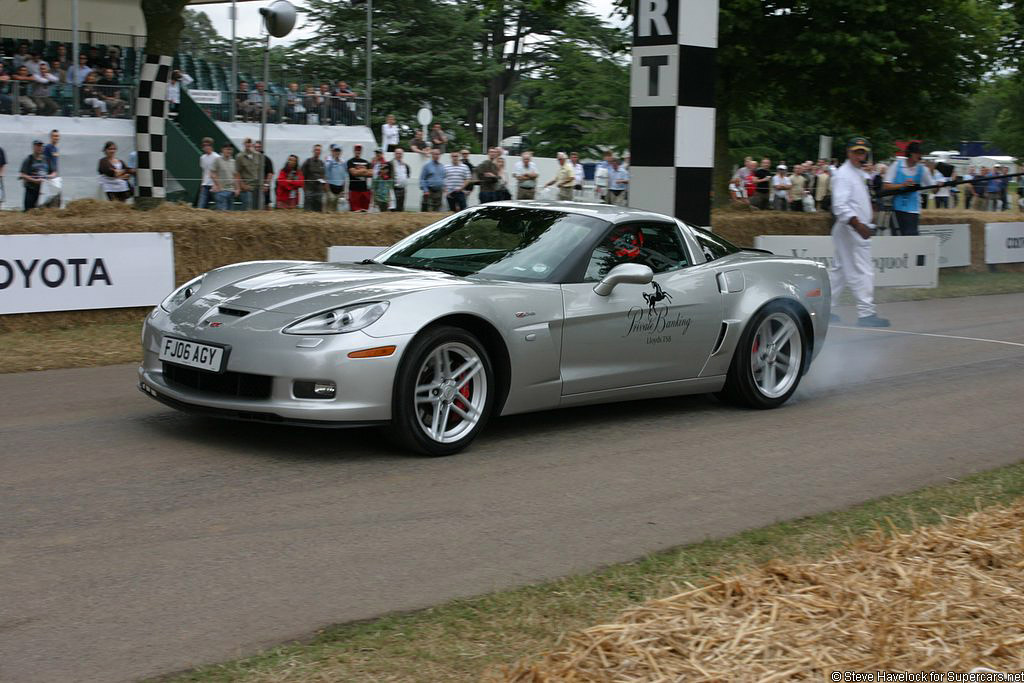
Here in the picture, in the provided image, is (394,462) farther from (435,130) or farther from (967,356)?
(435,130)

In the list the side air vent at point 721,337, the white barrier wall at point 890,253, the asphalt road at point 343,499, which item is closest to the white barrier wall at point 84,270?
the asphalt road at point 343,499

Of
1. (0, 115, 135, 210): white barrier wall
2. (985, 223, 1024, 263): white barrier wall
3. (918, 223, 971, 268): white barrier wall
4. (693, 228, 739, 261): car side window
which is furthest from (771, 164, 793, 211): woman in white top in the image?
(693, 228, 739, 261): car side window

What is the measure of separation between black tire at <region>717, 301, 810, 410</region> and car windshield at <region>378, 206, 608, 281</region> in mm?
1363

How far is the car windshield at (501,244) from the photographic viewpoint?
6832 mm

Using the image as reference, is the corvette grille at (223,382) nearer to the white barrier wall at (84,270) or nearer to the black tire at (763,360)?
the black tire at (763,360)

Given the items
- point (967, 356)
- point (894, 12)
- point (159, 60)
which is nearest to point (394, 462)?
point (967, 356)

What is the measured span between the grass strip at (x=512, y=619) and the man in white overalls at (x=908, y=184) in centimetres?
1344

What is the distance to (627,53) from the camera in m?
23.7

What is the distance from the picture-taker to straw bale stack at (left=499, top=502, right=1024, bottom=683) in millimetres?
3021

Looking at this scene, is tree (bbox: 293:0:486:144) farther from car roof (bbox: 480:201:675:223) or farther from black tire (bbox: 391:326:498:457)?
black tire (bbox: 391:326:498:457)

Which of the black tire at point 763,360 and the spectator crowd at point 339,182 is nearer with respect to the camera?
the black tire at point 763,360

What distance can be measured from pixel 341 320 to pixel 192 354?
83cm

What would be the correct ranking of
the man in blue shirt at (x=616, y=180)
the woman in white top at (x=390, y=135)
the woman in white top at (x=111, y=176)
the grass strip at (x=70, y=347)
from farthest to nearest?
the woman in white top at (x=390, y=135), the man in blue shirt at (x=616, y=180), the woman in white top at (x=111, y=176), the grass strip at (x=70, y=347)

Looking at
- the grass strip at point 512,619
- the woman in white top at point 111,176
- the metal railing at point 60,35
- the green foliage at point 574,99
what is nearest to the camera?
the grass strip at point 512,619
